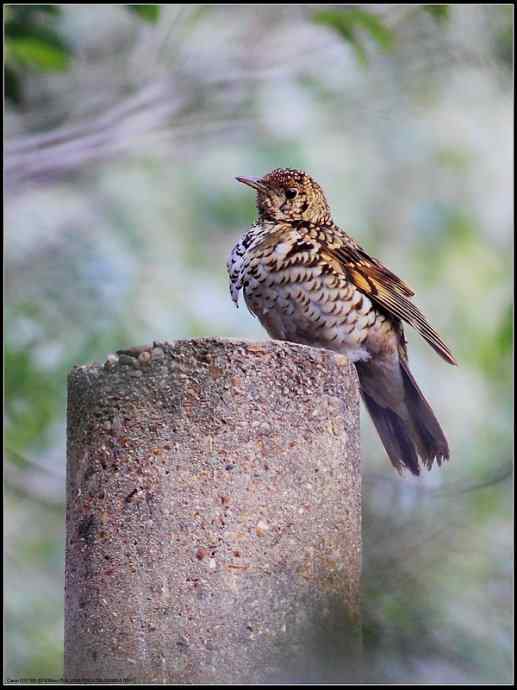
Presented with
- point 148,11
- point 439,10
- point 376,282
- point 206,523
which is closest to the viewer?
point 206,523

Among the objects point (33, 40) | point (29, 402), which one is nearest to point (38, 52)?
point (33, 40)

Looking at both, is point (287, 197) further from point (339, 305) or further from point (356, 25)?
point (356, 25)

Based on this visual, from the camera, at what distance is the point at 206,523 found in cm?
329

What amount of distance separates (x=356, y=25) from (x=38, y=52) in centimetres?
177

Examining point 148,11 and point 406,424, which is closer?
point 406,424

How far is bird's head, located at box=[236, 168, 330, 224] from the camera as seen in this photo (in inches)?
234

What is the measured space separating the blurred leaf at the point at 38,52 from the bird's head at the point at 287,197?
1601mm

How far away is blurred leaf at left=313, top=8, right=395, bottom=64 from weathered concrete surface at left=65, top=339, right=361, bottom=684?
380 centimetres

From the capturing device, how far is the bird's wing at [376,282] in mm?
5547

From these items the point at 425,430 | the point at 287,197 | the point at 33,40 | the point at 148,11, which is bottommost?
the point at 425,430

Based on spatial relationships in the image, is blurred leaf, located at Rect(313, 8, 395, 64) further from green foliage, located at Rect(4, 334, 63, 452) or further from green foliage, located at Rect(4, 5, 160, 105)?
green foliage, located at Rect(4, 334, 63, 452)

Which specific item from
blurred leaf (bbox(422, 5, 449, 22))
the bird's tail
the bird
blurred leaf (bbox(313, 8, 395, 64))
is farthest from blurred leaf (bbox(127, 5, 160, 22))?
the bird's tail

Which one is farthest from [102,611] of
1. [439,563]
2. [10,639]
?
[10,639]

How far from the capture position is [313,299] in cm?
549
